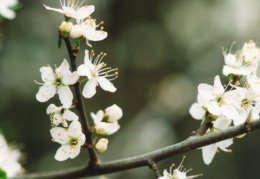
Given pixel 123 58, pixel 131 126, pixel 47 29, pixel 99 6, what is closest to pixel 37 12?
pixel 47 29

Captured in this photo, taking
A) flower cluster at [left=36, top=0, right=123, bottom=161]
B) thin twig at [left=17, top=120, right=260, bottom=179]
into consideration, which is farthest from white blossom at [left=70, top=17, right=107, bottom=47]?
thin twig at [left=17, top=120, right=260, bottom=179]

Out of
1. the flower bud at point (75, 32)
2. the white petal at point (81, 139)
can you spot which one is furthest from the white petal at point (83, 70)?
the white petal at point (81, 139)

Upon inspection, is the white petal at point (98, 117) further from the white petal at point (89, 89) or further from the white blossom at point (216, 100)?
the white blossom at point (216, 100)

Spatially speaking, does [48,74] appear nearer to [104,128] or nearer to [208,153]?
→ [104,128]

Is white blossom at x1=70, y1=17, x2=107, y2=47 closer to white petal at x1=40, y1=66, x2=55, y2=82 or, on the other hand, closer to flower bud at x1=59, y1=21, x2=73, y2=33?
flower bud at x1=59, y1=21, x2=73, y2=33

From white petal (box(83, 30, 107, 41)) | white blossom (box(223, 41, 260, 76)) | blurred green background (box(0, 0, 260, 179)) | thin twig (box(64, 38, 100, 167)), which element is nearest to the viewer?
thin twig (box(64, 38, 100, 167))

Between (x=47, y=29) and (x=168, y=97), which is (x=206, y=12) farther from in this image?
(x=47, y=29)
